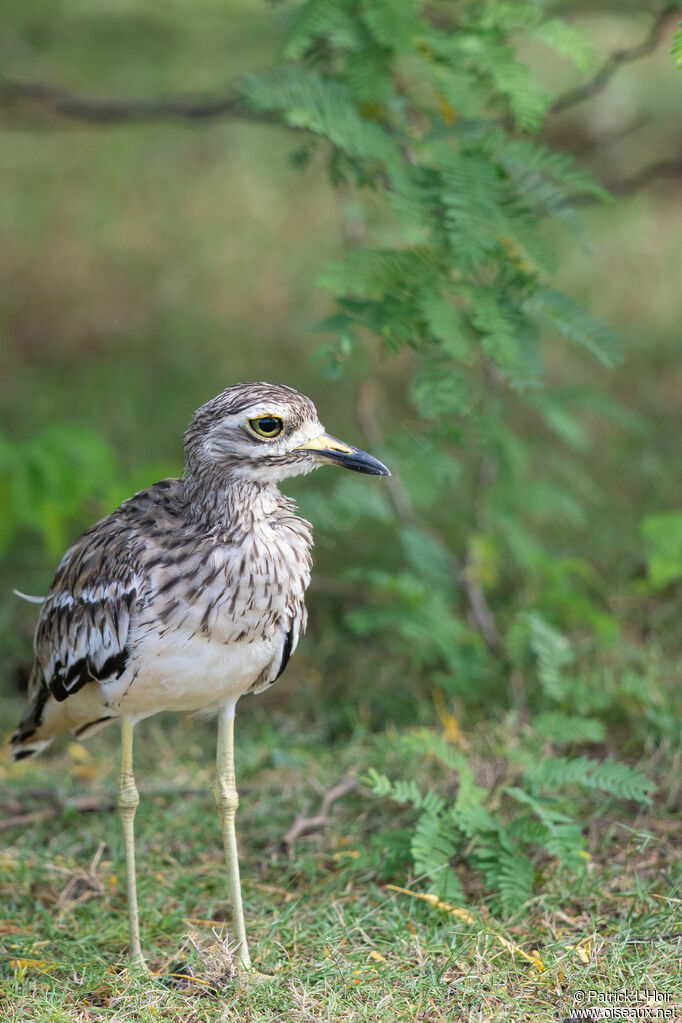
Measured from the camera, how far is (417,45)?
4070 millimetres

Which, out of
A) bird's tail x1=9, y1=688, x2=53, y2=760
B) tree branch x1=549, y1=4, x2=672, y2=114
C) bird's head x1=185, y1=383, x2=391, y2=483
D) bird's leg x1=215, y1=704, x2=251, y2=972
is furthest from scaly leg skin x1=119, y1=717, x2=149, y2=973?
tree branch x1=549, y1=4, x2=672, y2=114

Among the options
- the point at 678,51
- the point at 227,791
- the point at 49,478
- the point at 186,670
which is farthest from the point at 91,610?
the point at 678,51

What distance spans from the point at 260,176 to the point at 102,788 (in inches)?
249

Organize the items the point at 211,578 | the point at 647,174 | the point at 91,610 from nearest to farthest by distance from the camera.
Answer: the point at 211,578 → the point at 91,610 → the point at 647,174

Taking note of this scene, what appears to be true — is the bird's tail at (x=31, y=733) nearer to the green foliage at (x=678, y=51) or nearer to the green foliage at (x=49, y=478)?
the green foliage at (x=49, y=478)

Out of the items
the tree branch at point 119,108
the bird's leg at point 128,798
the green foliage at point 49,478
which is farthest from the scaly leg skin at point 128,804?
the tree branch at point 119,108

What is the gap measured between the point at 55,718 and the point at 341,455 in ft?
4.65

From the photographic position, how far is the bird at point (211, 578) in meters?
3.12

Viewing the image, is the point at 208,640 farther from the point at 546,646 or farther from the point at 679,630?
the point at 679,630

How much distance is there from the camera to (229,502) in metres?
3.19

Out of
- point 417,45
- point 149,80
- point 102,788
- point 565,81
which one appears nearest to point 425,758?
point 102,788

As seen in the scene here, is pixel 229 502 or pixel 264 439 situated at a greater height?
pixel 264 439

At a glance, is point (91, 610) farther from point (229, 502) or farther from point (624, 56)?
point (624, 56)

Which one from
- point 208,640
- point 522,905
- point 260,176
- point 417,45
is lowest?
point 522,905
